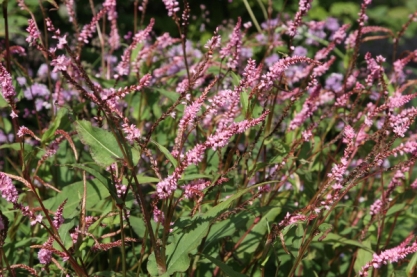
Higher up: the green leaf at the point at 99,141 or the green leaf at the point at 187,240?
the green leaf at the point at 99,141

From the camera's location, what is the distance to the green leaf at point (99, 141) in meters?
1.18

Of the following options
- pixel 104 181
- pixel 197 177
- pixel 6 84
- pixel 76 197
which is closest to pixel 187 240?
pixel 197 177

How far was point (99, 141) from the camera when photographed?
120 cm

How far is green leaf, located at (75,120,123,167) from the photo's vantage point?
1181 mm

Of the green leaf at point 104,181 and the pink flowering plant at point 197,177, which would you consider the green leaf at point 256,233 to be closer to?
the pink flowering plant at point 197,177

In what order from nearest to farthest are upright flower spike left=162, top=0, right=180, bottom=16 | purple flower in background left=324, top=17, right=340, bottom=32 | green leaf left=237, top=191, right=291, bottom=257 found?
1. upright flower spike left=162, top=0, right=180, bottom=16
2. green leaf left=237, top=191, right=291, bottom=257
3. purple flower in background left=324, top=17, right=340, bottom=32

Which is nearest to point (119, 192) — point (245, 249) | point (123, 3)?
point (245, 249)

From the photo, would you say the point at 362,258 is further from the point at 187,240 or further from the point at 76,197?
the point at 76,197

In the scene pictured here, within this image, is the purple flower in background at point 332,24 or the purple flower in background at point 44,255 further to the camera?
the purple flower in background at point 332,24

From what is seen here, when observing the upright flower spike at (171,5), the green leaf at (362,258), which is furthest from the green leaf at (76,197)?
the green leaf at (362,258)

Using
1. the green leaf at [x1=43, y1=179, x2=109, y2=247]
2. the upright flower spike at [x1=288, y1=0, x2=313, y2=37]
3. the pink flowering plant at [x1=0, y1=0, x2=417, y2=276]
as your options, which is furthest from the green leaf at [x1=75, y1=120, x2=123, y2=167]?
the upright flower spike at [x1=288, y1=0, x2=313, y2=37]

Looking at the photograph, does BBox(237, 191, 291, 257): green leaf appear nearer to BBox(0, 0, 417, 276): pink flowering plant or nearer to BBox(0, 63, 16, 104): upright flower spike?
BBox(0, 0, 417, 276): pink flowering plant

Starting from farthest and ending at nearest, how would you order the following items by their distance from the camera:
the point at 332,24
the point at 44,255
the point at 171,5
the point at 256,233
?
the point at 332,24 → the point at 256,233 → the point at 171,5 → the point at 44,255

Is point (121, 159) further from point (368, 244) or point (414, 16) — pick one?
point (414, 16)
